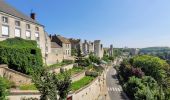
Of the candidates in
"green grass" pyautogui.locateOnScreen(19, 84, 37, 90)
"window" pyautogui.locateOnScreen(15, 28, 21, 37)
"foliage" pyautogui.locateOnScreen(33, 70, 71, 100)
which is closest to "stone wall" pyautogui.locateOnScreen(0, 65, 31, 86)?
"green grass" pyautogui.locateOnScreen(19, 84, 37, 90)

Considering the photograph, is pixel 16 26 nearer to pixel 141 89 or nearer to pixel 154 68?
pixel 141 89

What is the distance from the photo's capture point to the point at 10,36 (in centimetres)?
3769

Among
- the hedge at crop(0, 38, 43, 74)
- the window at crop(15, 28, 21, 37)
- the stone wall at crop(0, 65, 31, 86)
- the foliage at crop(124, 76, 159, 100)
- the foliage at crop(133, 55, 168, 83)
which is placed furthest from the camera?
the foliage at crop(133, 55, 168, 83)

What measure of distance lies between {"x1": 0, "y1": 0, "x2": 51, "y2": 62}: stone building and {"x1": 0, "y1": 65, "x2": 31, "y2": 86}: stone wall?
21.5ft

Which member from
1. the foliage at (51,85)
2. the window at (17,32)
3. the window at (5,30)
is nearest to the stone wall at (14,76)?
the window at (5,30)

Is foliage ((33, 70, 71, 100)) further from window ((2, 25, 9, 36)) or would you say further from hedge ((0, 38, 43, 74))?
window ((2, 25, 9, 36))

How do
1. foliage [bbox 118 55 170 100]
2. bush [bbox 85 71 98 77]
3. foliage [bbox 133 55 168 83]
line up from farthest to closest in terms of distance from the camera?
foliage [bbox 133 55 168 83] → bush [bbox 85 71 98 77] → foliage [bbox 118 55 170 100]

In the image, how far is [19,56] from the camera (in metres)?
34.2

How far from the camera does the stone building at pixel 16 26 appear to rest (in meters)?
36.1

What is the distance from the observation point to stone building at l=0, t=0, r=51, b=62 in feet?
118

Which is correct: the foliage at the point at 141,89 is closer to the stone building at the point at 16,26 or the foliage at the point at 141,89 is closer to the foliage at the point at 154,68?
the stone building at the point at 16,26

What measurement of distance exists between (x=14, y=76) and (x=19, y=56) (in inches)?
144

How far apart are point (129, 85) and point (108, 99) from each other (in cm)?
635

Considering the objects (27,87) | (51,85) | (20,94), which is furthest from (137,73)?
(51,85)
